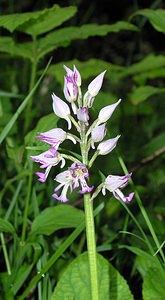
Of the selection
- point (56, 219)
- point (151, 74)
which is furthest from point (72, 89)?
point (151, 74)

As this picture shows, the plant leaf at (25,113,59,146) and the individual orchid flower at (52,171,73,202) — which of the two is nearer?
the individual orchid flower at (52,171,73,202)

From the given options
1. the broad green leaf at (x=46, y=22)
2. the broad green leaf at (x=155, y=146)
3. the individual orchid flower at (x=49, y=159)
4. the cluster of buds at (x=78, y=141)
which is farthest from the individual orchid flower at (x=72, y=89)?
the broad green leaf at (x=155, y=146)

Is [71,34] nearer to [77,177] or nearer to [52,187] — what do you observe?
[52,187]

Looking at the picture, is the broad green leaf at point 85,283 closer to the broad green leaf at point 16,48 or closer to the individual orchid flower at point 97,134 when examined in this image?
the individual orchid flower at point 97,134

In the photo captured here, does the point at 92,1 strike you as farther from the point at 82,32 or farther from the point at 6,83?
the point at 82,32

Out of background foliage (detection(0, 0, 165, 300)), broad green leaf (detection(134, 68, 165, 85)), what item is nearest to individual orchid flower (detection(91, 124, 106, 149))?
background foliage (detection(0, 0, 165, 300))

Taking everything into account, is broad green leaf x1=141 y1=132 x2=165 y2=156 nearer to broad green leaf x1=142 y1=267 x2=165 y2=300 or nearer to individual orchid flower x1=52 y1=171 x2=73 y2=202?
broad green leaf x1=142 y1=267 x2=165 y2=300
